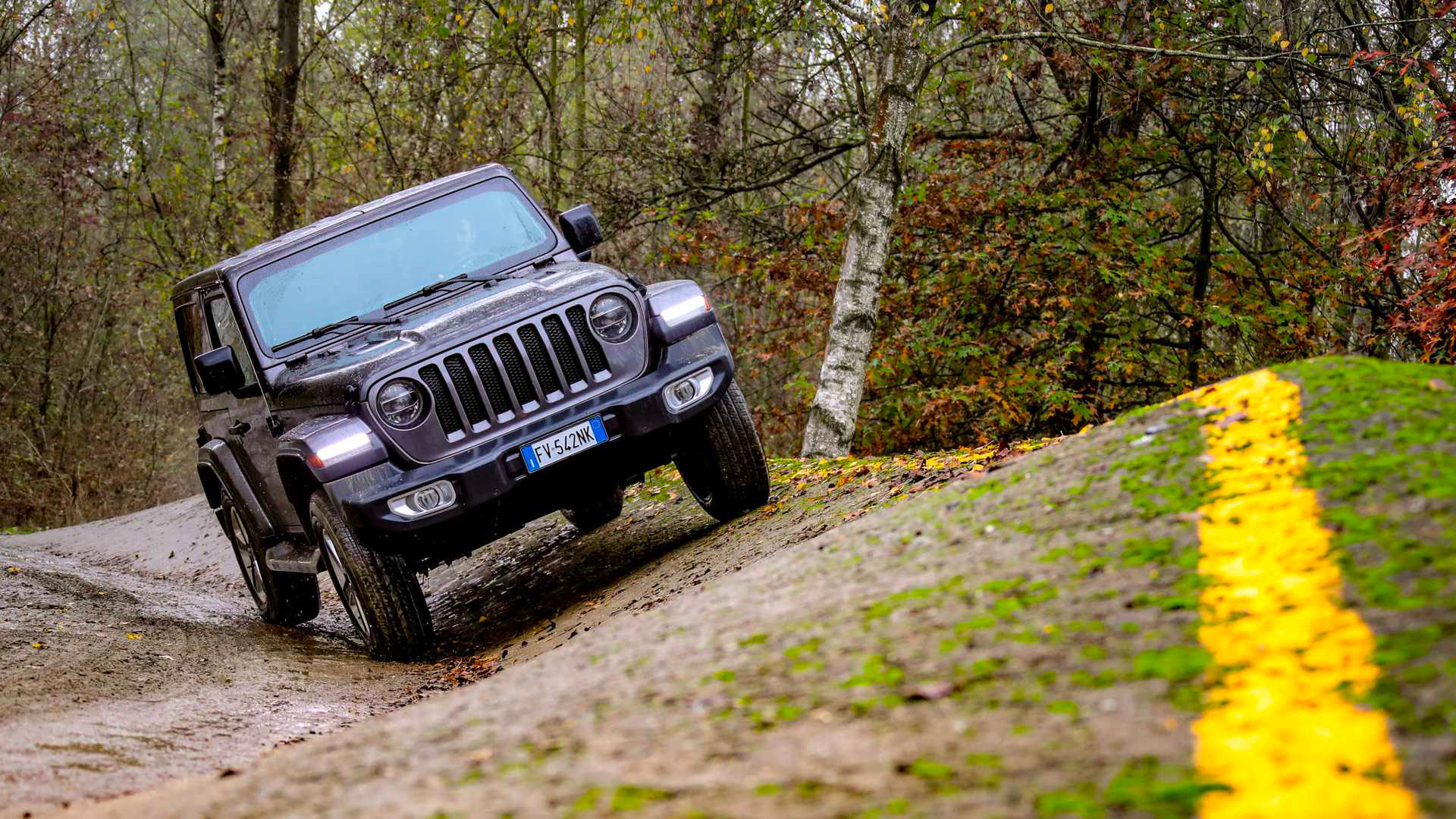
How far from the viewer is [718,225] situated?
50.8 ft

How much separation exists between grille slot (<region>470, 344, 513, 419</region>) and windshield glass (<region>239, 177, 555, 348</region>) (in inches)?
43.7

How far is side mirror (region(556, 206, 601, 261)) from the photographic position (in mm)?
7449

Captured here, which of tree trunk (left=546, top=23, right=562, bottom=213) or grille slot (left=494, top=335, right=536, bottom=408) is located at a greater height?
tree trunk (left=546, top=23, right=562, bottom=213)

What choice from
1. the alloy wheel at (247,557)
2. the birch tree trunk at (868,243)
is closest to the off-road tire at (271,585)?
the alloy wheel at (247,557)

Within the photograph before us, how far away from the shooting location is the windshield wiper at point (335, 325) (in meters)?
6.91

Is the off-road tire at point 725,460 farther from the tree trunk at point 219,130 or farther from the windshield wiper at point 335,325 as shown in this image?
the tree trunk at point 219,130

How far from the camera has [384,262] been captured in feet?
23.8

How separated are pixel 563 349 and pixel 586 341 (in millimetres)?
132

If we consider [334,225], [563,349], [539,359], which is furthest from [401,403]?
[334,225]

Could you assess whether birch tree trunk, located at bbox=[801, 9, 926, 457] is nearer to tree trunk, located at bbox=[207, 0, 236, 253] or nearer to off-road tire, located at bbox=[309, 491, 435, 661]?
off-road tire, located at bbox=[309, 491, 435, 661]

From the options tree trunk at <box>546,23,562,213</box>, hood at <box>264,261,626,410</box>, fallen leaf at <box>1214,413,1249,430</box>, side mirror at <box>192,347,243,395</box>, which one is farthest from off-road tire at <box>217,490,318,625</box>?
tree trunk at <box>546,23,562,213</box>

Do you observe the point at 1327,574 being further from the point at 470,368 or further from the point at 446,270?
the point at 446,270

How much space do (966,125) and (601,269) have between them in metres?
9.69

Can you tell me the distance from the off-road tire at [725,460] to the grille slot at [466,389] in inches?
44.4
